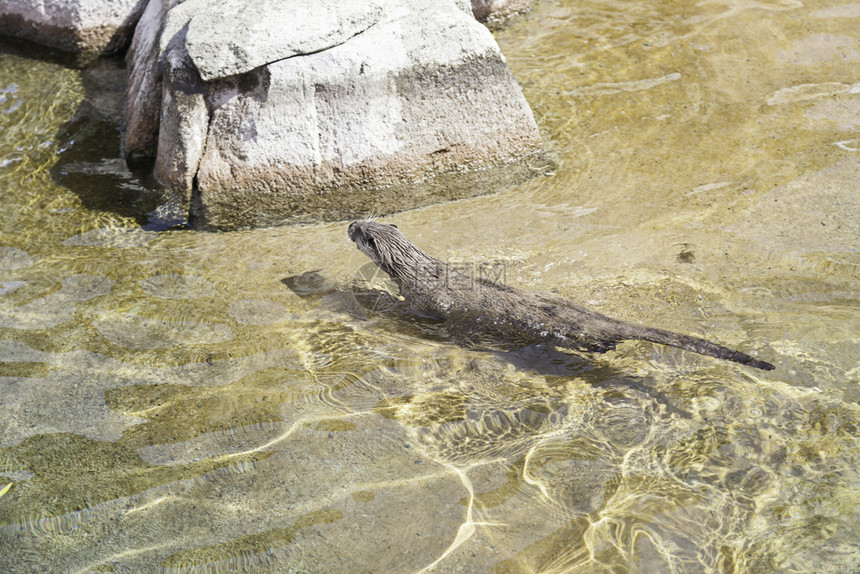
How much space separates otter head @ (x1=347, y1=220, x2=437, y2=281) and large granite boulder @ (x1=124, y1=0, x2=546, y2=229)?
2.04ft

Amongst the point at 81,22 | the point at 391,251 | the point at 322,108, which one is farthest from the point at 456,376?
the point at 81,22

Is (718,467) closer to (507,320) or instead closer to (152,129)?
(507,320)

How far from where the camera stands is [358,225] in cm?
400

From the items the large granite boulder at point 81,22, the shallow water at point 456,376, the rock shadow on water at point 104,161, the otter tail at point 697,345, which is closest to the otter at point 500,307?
the otter tail at point 697,345

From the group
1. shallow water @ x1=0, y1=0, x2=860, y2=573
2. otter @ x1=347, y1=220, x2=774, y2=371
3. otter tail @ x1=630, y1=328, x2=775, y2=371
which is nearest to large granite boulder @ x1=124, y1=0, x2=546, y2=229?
shallow water @ x1=0, y1=0, x2=860, y2=573

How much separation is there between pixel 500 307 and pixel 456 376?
46 cm

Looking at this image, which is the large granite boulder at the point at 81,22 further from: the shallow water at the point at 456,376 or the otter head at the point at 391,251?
the otter head at the point at 391,251

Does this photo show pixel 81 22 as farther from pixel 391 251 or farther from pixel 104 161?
pixel 391 251

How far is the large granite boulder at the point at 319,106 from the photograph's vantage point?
447 cm

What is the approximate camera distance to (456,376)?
3.22 meters

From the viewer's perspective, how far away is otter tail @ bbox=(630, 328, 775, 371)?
2.88 metres

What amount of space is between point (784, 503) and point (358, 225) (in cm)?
259

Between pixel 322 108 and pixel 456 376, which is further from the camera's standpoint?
pixel 322 108

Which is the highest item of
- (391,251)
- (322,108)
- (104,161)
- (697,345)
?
(322,108)
